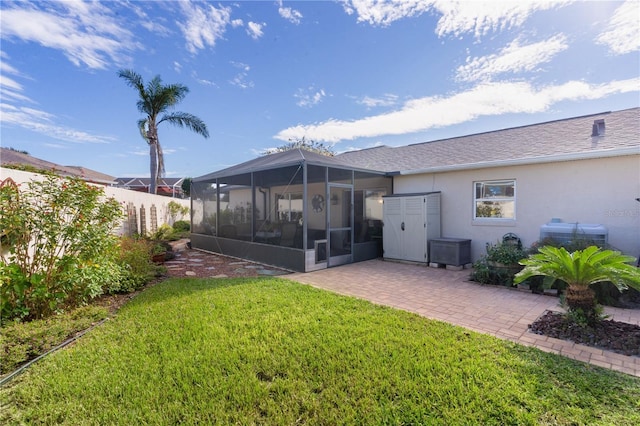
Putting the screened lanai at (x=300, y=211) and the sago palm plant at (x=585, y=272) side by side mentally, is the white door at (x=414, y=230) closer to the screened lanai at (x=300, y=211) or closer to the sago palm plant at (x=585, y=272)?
the screened lanai at (x=300, y=211)

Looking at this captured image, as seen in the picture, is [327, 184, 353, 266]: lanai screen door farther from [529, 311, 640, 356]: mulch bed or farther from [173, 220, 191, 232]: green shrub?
[173, 220, 191, 232]: green shrub

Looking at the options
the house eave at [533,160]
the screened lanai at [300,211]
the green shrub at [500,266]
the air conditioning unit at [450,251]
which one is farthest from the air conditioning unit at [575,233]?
the screened lanai at [300,211]

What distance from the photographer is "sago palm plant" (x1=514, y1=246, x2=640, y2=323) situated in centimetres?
374

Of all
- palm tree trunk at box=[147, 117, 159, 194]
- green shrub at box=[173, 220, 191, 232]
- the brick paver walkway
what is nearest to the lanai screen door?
the brick paver walkway

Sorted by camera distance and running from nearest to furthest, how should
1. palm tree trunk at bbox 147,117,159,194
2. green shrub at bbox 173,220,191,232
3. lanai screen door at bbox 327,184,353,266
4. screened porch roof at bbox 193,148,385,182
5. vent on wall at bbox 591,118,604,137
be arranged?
1. vent on wall at bbox 591,118,604,137
2. screened porch roof at bbox 193,148,385,182
3. lanai screen door at bbox 327,184,353,266
4. palm tree trunk at bbox 147,117,159,194
5. green shrub at bbox 173,220,191,232

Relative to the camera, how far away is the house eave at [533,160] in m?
6.46

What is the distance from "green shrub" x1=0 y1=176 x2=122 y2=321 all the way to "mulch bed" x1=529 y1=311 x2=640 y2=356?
275 inches

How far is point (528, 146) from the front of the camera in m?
8.64

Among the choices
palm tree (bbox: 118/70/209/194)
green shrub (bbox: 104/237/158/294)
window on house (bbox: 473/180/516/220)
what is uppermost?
palm tree (bbox: 118/70/209/194)

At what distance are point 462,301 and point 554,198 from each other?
14.7 feet

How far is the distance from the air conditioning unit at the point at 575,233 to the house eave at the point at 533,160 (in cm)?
163

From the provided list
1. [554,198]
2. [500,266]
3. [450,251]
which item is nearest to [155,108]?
[450,251]

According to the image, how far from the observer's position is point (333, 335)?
3803 mm

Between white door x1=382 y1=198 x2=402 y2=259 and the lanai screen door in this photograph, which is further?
white door x1=382 y1=198 x2=402 y2=259
